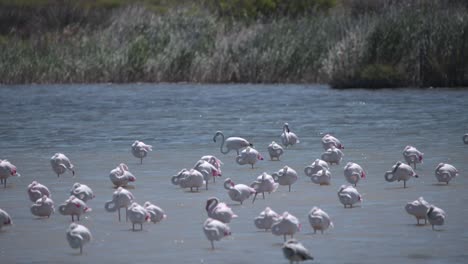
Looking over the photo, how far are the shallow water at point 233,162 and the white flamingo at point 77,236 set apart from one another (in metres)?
0.12

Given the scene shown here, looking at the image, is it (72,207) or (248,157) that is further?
(248,157)

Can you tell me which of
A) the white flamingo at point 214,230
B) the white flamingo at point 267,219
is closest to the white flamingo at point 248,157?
the white flamingo at point 267,219

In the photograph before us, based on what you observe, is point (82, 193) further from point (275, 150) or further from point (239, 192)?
point (275, 150)

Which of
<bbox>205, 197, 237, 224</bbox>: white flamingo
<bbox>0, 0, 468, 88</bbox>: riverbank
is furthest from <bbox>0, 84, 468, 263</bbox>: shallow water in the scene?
<bbox>0, 0, 468, 88</bbox>: riverbank

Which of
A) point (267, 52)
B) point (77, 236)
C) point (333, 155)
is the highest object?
point (77, 236)

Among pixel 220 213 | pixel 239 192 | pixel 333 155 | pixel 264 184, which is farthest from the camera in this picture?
pixel 333 155

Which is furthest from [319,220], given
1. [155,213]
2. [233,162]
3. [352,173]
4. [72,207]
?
[233,162]

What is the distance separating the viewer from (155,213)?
12.4m

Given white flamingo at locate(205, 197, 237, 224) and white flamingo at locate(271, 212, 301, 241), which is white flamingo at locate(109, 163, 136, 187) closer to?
white flamingo at locate(205, 197, 237, 224)

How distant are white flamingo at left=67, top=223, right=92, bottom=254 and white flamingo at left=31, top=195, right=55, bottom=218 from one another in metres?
1.93

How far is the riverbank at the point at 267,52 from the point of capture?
122 feet

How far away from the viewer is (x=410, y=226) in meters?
12.3

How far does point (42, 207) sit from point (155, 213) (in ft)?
4.25

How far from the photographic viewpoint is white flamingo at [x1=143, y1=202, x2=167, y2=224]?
40.5 feet
